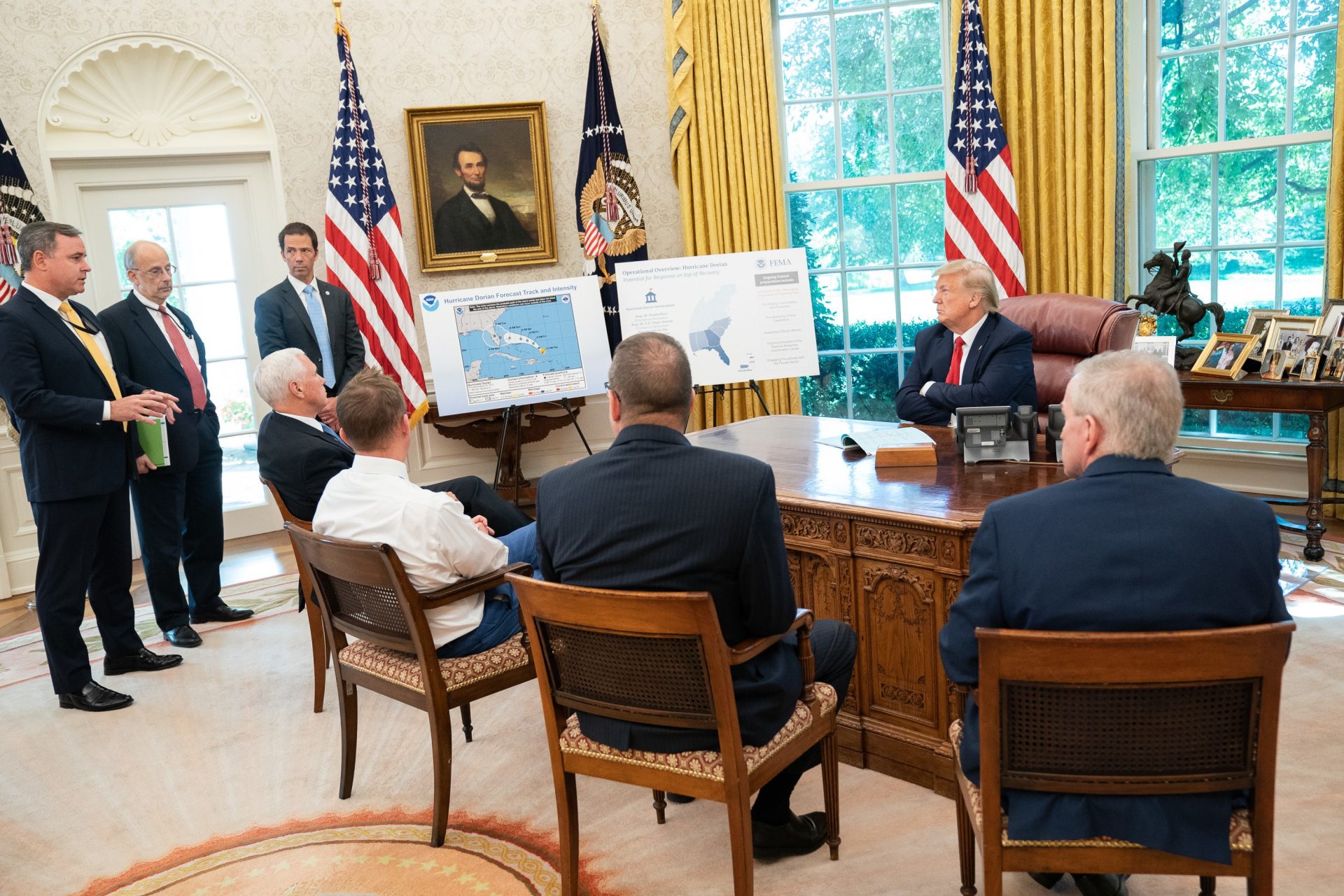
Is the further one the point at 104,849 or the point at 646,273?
the point at 646,273

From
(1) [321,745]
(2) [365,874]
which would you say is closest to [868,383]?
(1) [321,745]

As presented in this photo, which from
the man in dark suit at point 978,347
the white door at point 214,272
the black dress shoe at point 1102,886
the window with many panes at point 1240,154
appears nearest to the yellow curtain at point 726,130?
the window with many panes at point 1240,154

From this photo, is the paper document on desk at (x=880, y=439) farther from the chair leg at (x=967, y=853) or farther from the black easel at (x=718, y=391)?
the black easel at (x=718, y=391)

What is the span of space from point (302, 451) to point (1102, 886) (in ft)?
8.11

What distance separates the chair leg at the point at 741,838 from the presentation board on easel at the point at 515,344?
13.0ft

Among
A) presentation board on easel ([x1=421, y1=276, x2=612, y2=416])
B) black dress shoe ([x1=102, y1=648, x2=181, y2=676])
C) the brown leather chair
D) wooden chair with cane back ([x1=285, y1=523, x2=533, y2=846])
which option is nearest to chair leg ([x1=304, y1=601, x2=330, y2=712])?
wooden chair with cane back ([x1=285, y1=523, x2=533, y2=846])

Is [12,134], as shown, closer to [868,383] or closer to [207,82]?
[207,82]

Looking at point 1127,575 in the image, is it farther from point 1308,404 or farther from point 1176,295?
point 1176,295

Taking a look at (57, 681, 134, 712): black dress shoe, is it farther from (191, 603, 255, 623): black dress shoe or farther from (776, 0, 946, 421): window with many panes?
(776, 0, 946, 421): window with many panes

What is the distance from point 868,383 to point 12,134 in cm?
507

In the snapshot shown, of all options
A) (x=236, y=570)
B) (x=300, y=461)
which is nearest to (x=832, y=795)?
(x=300, y=461)

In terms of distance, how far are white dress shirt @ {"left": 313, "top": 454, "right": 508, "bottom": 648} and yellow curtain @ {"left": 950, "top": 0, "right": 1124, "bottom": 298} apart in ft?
13.7

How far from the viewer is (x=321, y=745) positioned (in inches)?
129

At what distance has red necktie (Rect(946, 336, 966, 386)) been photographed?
3.96 metres
